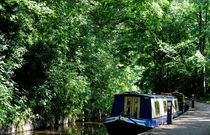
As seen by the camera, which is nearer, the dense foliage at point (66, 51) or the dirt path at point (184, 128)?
the dirt path at point (184, 128)

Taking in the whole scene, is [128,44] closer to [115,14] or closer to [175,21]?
[115,14]

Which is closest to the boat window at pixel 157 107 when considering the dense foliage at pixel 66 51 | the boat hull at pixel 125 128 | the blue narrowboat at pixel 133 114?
the blue narrowboat at pixel 133 114

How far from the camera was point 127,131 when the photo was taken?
39.1ft

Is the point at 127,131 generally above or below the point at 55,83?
below

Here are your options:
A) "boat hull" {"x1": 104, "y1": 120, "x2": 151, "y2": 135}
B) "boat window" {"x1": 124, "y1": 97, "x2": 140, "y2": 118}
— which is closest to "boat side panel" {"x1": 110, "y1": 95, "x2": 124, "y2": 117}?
"boat window" {"x1": 124, "y1": 97, "x2": 140, "y2": 118}

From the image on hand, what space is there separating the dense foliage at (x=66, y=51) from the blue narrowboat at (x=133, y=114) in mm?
2573

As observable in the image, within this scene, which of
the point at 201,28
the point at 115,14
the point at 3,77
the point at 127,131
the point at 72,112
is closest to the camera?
the point at 3,77

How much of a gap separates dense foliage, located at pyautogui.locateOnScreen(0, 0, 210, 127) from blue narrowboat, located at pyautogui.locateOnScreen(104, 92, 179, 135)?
8.44ft

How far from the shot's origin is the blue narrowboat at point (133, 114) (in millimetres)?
11914

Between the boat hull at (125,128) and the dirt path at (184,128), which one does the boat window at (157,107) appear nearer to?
the dirt path at (184,128)

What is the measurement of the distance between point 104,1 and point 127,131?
30.9ft

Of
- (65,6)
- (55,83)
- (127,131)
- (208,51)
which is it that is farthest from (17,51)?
(208,51)

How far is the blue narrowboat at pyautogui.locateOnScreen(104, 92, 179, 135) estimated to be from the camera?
1191 cm

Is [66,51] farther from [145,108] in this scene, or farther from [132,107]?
[145,108]
